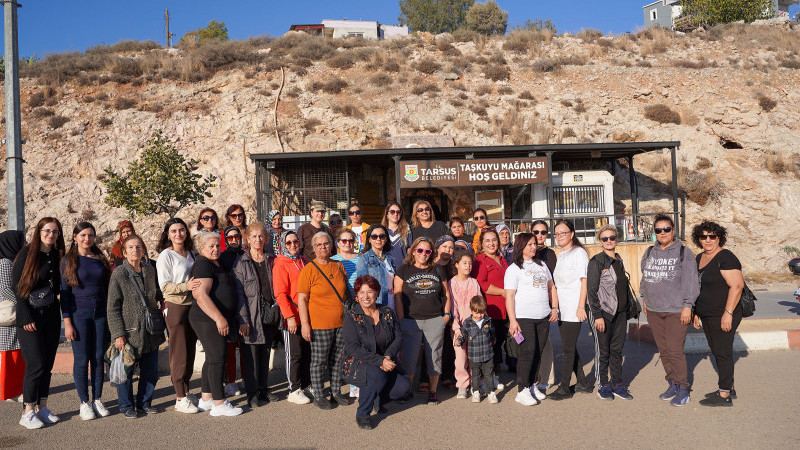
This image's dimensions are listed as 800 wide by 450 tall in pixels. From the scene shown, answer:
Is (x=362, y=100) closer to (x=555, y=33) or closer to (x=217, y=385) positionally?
(x=555, y=33)

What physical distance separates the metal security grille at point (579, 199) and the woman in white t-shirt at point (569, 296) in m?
13.1

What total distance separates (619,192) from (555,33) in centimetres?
1774

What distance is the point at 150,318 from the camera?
18.0 ft

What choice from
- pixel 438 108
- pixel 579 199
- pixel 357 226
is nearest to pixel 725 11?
pixel 438 108

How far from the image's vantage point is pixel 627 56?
32375 mm

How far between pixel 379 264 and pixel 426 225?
4.70 ft

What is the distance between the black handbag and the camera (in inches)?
215

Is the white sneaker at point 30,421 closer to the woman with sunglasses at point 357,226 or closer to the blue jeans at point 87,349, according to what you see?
the blue jeans at point 87,349

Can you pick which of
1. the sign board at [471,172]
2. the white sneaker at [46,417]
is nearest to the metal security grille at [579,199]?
the sign board at [471,172]

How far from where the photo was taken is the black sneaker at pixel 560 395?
567 cm

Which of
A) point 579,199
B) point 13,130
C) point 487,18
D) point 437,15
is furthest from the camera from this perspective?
point 437,15

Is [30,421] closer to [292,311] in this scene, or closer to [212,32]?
[292,311]

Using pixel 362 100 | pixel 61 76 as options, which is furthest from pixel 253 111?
pixel 61 76

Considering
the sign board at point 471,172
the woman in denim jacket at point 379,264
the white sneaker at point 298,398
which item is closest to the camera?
the white sneaker at point 298,398
